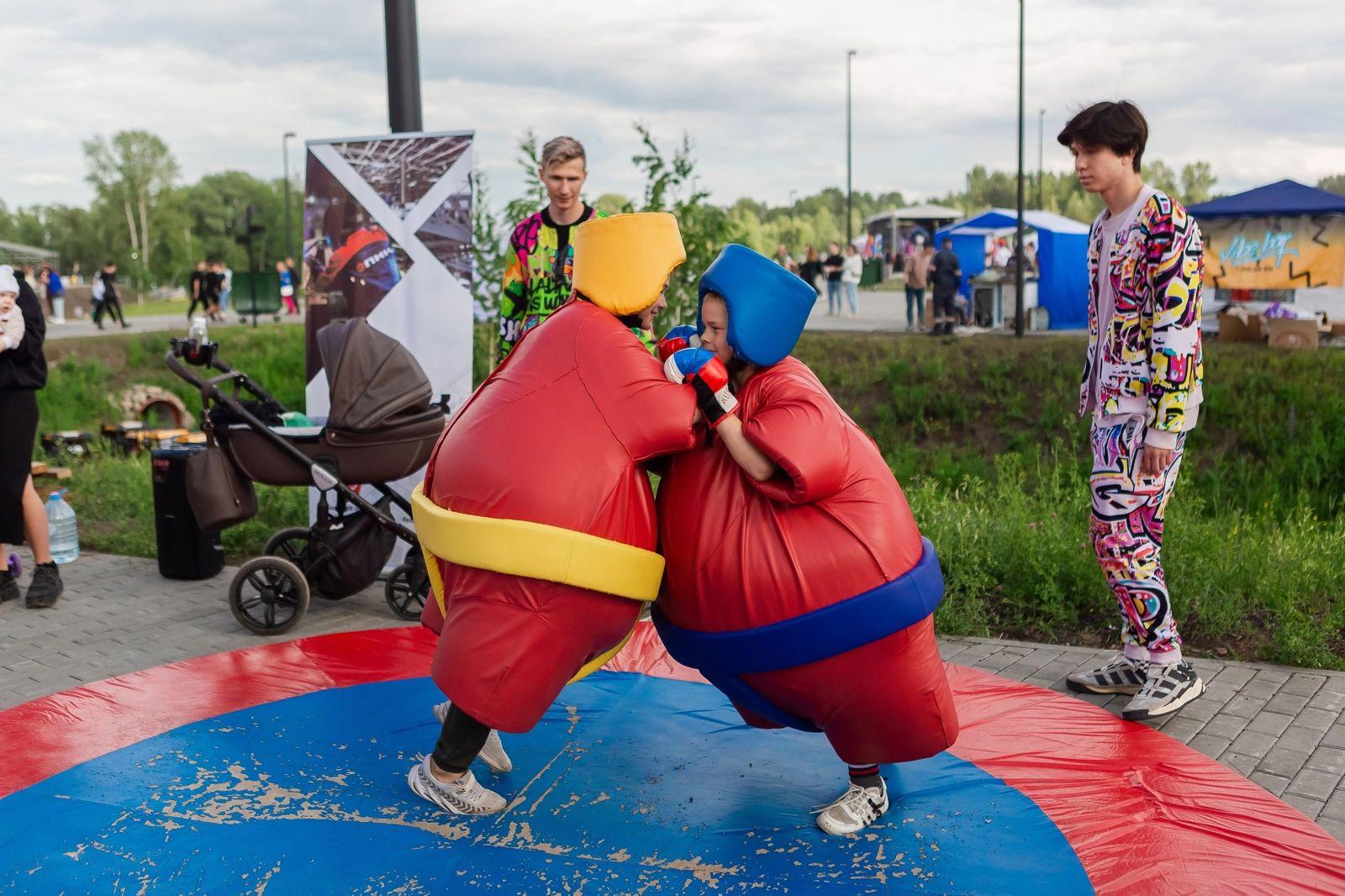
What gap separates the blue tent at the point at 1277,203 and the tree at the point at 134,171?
66.6 meters

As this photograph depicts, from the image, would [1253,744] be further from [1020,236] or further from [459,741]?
[1020,236]

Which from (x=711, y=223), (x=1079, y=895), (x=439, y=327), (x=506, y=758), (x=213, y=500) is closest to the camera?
(x=1079, y=895)

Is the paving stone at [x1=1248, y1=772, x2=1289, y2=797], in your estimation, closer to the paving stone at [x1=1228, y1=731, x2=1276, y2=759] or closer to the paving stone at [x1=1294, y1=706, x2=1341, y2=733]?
the paving stone at [x1=1228, y1=731, x2=1276, y2=759]

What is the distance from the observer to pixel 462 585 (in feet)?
9.91

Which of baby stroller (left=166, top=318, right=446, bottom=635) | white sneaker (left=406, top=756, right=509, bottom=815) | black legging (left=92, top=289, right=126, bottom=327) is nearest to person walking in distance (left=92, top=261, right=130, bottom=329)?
black legging (left=92, top=289, right=126, bottom=327)

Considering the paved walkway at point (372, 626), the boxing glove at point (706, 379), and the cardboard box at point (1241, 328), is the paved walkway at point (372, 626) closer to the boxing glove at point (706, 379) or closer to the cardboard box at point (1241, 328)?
the boxing glove at point (706, 379)

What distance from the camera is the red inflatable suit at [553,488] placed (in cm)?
291

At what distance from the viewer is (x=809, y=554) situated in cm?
288

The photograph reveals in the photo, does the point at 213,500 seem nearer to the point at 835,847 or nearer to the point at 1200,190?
the point at 835,847

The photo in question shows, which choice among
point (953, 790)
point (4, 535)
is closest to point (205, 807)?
point (953, 790)

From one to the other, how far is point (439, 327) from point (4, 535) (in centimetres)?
228

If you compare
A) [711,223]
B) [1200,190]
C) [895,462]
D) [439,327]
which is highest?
[1200,190]

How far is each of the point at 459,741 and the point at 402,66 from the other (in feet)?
14.2

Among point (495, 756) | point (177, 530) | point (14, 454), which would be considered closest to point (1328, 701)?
point (495, 756)
